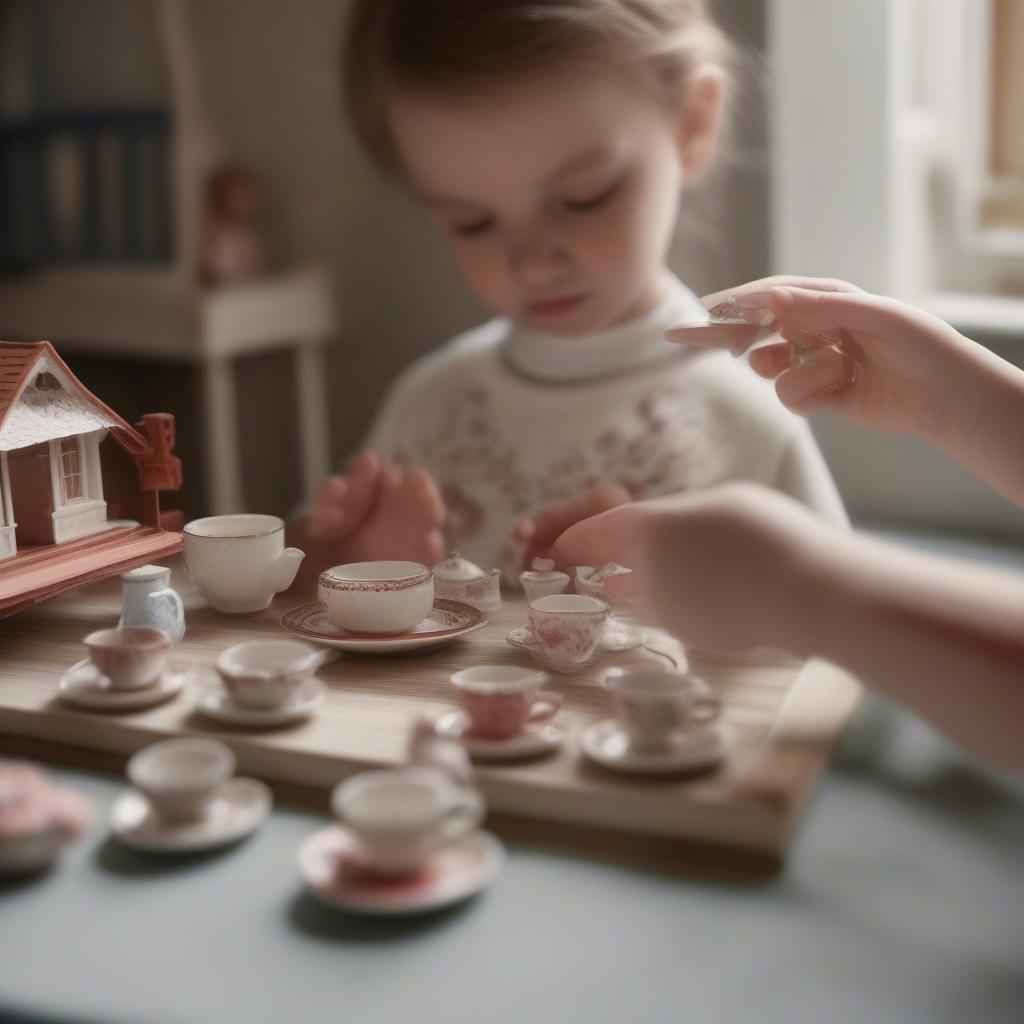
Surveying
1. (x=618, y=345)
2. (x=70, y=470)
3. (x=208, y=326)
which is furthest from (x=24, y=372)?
(x=208, y=326)

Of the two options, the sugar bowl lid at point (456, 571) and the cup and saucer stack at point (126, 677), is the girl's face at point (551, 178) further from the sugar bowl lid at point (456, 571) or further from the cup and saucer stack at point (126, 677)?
the cup and saucer stack at point (126, 677)

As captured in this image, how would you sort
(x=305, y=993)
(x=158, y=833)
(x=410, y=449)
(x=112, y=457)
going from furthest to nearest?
(x=410, y=449), (x=112, y=457), (x=158, y=833), (x=305, y=993)

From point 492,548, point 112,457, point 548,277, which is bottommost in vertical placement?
point 492,548

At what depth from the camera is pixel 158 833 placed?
2.03 ft

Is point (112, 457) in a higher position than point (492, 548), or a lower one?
higher

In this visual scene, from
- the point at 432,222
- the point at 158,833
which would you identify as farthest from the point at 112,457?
the point at 432,222

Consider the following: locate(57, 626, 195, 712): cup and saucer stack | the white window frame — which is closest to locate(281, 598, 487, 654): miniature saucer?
locate(57, 626, 195, 712): cup and saucer stack

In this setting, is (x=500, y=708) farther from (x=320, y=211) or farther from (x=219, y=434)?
(x=320, y=211)

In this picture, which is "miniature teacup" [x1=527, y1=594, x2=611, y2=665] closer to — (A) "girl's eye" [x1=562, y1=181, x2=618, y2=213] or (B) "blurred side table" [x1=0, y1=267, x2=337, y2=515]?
(A) "girl's eye" [x1=562, y1=181, x2=618, y2=213]

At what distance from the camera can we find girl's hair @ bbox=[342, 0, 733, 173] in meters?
1.28

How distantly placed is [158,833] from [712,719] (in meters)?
0.28

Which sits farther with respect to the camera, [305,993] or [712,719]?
[712,719]

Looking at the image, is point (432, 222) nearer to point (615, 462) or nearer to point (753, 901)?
point (615, 462)

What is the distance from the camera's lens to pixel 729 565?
0.62m
